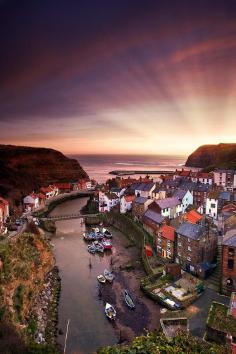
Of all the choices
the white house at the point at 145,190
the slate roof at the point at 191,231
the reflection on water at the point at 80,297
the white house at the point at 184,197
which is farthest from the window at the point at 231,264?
the white house at the point at 145,190

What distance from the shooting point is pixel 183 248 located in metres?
37.3

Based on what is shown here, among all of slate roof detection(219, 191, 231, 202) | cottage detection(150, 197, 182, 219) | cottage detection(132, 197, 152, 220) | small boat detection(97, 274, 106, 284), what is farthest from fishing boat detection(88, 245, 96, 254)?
slate roof detection(219, 191, 231, 202)

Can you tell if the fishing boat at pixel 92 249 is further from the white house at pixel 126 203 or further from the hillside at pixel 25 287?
the white house at pixel 126 203

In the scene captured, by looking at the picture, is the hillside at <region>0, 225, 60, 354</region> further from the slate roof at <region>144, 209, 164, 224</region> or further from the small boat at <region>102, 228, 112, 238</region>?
the slate roof at <region>144, 209, 164, 224</region>

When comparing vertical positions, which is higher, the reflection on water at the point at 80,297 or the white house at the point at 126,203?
the white house at the point at 126,203

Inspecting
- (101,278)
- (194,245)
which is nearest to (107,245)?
(101,278)

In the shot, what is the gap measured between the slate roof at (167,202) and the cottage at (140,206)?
3.96 m

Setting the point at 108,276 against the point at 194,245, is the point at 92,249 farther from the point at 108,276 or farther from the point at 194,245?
the point at 194,245

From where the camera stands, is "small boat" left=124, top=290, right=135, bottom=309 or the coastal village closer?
the coastal village

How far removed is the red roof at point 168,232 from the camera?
131 ft

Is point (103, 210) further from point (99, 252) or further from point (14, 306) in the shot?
point (14, 306)

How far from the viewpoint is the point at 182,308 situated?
29172 millimetres

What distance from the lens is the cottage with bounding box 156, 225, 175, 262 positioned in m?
39.6

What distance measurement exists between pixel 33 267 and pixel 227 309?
2190 centimetres
